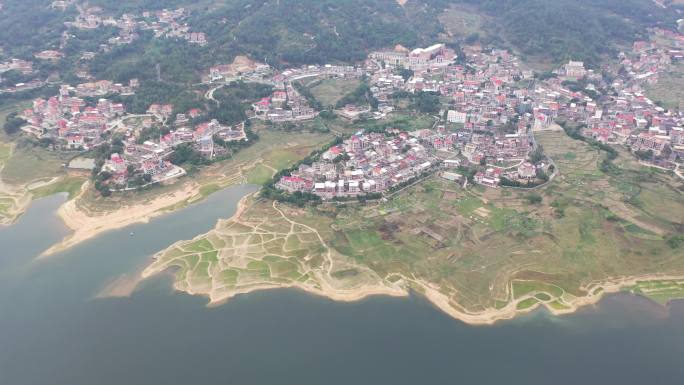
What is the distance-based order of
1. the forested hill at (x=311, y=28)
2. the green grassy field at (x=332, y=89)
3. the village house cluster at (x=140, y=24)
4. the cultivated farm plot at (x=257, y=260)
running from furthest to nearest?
the village house cluster at (x=140, y=24), the forested hill at (x=311, y=28), the green grassy field at (x=332, y=89), the cultivated farm plot at (x=257, y=260)

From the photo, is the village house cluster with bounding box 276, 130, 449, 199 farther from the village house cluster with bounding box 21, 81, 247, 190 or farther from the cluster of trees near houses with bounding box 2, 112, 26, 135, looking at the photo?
the cluster of trees near houses with bounding box 2, 112, 26, 135

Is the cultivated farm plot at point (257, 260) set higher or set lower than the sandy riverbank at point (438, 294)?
higher

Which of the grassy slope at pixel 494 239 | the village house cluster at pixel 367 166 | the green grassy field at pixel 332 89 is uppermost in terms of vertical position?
the village house cluster at pixel 367 166

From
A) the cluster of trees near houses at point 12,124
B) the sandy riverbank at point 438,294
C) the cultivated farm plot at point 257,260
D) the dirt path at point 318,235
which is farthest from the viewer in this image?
the cluster of trees near houses at point 12,124

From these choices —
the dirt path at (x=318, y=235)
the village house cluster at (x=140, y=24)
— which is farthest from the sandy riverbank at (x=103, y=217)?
the village house cluster at (x=140, y=24)

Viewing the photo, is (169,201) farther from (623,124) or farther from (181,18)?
(181,18)

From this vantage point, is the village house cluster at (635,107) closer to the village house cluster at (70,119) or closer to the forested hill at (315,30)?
the forested hill at (315,30)

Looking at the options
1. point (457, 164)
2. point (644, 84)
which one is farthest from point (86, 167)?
point (644, 84)

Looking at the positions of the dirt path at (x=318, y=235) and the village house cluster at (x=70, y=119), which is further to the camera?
the village house cluster at (x=70, y=119)

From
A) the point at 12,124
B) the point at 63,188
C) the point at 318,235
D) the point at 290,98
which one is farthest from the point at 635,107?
the point at 12,124
